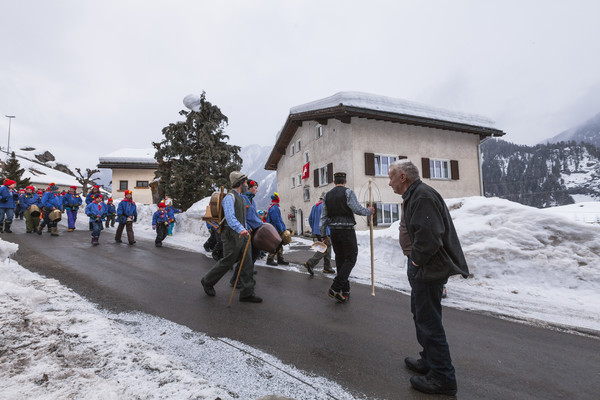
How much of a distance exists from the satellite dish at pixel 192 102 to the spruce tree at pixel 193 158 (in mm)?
469

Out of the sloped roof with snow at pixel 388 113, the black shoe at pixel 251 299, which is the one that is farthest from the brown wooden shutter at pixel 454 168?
the black shoe at pixel 251 299

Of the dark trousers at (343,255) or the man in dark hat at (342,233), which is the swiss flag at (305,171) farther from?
the dark trousers at (343,255)

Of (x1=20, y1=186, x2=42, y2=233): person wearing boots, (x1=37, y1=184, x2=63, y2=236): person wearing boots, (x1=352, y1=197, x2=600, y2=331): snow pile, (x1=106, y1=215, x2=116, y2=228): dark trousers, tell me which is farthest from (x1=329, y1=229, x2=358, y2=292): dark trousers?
(x1=106, y1=215, x2=116, y2=228): dark trousers

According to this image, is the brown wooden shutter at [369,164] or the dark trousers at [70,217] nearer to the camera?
the dark trousers at [70,217]

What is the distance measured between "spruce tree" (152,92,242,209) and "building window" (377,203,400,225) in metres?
8.77

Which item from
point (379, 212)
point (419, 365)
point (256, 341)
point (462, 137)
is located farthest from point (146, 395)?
point (462, 137)

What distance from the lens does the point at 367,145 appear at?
18.4 meters

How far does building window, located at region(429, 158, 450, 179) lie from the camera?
20097 mm

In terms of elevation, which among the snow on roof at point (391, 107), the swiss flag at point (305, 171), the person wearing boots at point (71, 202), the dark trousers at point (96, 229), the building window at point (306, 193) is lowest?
the dark trousers at point (96, 229)

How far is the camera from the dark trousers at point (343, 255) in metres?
4.70

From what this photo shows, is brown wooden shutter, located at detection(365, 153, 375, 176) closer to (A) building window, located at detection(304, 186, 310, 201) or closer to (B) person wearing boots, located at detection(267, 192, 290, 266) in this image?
(A) building window, located at detection(304, 186, 310, 201)

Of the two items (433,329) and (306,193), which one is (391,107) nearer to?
(306,193)

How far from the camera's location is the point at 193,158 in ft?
53.1

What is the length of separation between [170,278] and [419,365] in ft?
15.9
